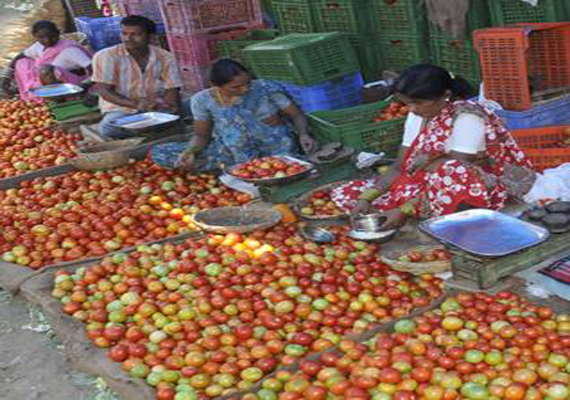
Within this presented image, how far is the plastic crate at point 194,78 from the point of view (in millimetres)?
7590

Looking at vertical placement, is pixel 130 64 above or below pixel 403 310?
above

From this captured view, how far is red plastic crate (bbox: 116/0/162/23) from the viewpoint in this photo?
892cm

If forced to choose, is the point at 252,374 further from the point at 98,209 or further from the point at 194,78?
the point at 194,78

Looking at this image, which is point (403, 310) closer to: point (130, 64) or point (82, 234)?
point (82, 234)

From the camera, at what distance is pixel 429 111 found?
374 centimetres

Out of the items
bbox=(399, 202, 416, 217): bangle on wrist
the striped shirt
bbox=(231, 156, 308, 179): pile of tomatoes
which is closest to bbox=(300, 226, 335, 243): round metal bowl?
bbox=(399, 202, 416, 217): bangle on wrist

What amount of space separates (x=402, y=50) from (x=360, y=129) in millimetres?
1605

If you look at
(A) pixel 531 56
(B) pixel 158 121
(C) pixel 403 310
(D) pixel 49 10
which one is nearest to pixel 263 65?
(B) pixel 158 121

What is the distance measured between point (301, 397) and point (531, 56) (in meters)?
3.58

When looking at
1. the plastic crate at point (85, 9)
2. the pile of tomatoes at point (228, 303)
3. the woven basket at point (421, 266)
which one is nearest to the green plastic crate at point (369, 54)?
the pile of tomatoes at point (228, 303)

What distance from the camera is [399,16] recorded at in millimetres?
6242

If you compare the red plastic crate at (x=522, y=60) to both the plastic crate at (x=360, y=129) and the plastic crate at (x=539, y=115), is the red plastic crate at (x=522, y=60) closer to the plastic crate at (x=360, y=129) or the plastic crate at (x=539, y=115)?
the plastic crate at (x=539, y=115)

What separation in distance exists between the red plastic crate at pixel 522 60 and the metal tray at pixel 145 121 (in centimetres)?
275

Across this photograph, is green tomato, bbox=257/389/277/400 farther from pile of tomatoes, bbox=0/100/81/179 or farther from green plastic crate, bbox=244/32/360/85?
pile of tomatoes, bbox=0/100/81/179
